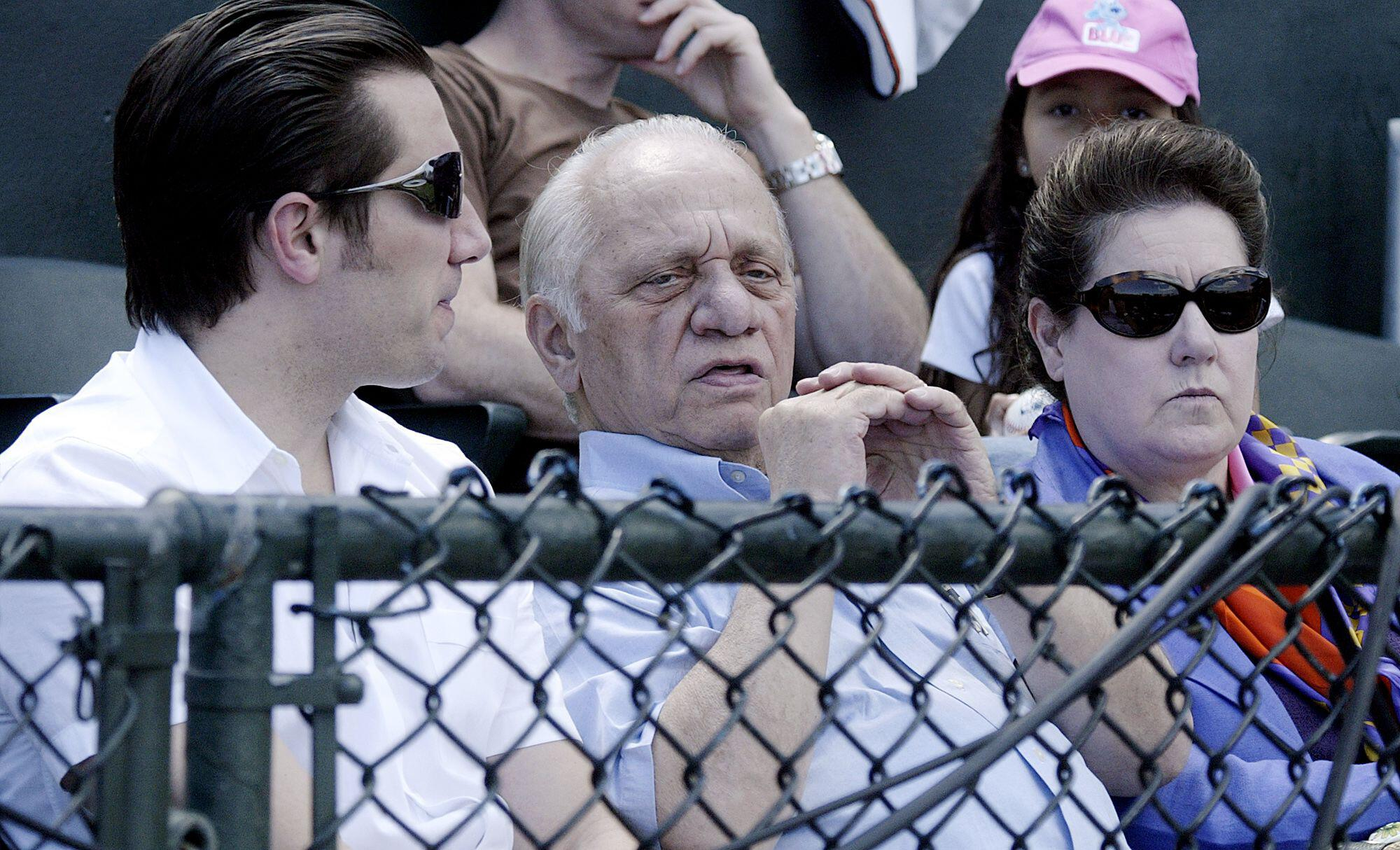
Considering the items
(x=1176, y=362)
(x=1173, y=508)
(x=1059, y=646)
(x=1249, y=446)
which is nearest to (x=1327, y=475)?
(x=1249, y=446)

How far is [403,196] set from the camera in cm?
192

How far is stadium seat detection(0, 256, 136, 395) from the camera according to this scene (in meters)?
2.57

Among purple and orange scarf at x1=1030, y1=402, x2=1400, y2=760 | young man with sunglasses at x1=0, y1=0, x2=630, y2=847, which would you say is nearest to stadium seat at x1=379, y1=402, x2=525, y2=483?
young man with sunglasses at x1=0, y1=0, x2=630, y2=847

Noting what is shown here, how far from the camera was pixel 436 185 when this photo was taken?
1954 millimetres

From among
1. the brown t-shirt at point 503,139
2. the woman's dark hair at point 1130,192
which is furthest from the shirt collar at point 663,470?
the brown t-shirt at point 503,139

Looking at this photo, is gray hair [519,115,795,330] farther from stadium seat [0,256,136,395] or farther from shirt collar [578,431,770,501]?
stadium seat [0,256,136,395]

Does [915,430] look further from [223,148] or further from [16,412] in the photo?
[16,412]

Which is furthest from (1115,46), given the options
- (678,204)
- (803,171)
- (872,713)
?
(872,713)

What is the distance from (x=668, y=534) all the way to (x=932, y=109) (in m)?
3.45

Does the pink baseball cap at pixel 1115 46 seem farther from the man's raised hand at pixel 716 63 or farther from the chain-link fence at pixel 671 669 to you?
the chain-link fence at pixel 671 669

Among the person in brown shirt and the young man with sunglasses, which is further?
the person in brown shirt

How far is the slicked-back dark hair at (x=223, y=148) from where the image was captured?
1.81 meters

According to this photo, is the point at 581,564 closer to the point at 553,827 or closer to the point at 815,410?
the point at 553,827

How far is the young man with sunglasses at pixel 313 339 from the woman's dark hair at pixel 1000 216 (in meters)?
1.32
